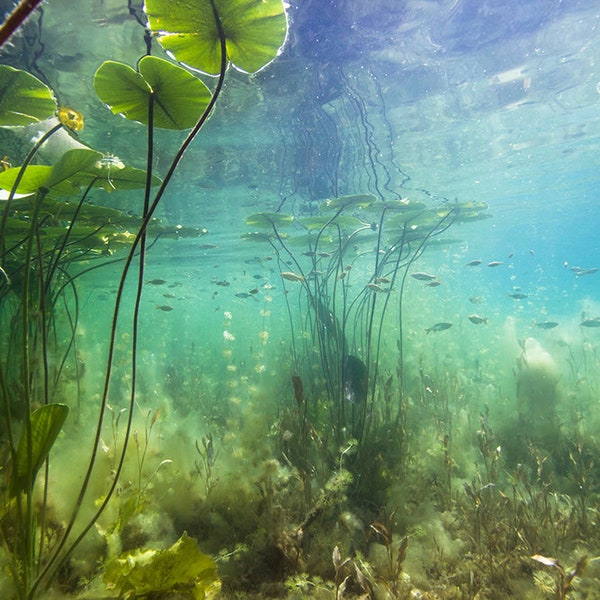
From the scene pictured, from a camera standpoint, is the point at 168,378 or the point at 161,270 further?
the point at 161,270

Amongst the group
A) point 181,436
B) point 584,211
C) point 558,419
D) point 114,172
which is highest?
point 584,211

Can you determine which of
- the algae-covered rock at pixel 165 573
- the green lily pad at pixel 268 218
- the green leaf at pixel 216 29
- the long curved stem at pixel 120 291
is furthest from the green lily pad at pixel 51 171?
the green lily pad at pixel 268 218

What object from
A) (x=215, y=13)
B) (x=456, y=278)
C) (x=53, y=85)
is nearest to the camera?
(x=215, y=13)

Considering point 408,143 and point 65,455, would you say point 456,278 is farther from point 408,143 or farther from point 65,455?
point 65,455

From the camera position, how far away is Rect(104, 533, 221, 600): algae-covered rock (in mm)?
2553

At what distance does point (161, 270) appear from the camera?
27.8 meters

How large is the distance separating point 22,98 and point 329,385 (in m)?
6.29

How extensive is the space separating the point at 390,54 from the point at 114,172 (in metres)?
7.78

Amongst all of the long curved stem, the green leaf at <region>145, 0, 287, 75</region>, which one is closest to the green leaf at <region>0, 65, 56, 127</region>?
the green leaf at <region>145, 0, 287, 75</region>

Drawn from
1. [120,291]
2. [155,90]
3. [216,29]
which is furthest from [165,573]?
[216,29]

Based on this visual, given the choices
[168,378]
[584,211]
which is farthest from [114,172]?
[584,211]

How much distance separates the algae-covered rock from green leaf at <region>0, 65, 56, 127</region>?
369 cm

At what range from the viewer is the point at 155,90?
266 centimetres

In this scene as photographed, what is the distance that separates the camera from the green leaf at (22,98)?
292 centimetres
